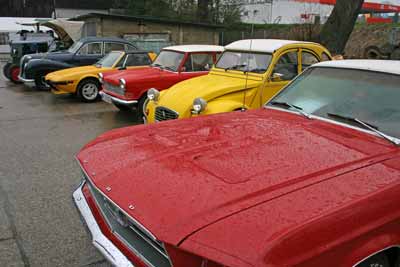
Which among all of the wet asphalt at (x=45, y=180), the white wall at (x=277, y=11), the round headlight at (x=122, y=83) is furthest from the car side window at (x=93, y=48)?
the white wall at (x=277, y=11)

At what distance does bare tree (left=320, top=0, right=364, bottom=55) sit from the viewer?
13172 mm

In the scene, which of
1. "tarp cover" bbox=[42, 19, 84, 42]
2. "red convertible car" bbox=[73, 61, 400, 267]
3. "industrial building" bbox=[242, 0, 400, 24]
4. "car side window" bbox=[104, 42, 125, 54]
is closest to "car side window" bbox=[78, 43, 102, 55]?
"car side window" bbox=[104, 42, 125, 54]

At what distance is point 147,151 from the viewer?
2.58m

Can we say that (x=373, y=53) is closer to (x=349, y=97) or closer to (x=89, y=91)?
(x=89, y=91)

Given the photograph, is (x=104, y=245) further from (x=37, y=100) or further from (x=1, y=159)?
(x=37, y=100)

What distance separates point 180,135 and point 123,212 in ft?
3.29

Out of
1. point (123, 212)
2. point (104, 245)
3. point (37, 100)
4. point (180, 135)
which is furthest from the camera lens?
point (37, 100)

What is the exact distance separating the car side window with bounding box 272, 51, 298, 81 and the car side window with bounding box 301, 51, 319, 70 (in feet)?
0.47

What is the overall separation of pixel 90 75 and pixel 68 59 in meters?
2.08

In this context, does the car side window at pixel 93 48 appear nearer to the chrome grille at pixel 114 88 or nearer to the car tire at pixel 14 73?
the chrome grille at pixel 114 88

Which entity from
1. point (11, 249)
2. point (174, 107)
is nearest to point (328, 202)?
point (11, 249)

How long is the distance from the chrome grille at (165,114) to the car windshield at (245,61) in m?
1.47

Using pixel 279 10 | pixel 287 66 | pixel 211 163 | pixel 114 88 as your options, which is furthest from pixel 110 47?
pixel 279 10

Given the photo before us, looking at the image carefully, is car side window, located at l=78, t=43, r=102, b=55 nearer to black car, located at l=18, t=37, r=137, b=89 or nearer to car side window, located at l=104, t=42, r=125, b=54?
black car, located at l=18, t=37, r=137, b=89
